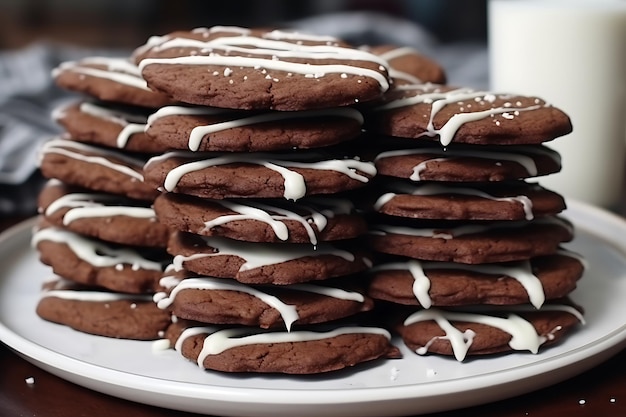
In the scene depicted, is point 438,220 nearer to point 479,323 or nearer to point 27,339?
point 479,323

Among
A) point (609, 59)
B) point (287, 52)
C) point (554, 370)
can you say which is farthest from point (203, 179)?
point (609, 59)

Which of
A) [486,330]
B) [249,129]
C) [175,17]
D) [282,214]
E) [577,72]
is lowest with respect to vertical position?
[175,17]

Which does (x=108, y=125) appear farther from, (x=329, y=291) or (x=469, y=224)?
(x=469, y=224)

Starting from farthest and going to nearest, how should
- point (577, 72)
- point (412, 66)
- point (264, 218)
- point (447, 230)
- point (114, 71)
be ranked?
point (577, 72) → point (412, 66) → point (114, 71) → point (447, 230) → point (264, 218)

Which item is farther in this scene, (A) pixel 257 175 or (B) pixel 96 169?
(B) pixel 96 169

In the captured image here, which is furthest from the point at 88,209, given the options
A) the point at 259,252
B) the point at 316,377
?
the point at 316,377

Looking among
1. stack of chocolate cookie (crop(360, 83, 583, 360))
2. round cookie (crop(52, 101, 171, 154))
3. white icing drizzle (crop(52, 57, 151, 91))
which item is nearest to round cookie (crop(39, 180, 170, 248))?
round cookie (crop(52, 101, 171, 154))

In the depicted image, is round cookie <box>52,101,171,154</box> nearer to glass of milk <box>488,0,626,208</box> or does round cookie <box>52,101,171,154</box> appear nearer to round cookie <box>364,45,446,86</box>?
round cookie <box>364,45,446,86</box>

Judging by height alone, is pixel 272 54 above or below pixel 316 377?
above
